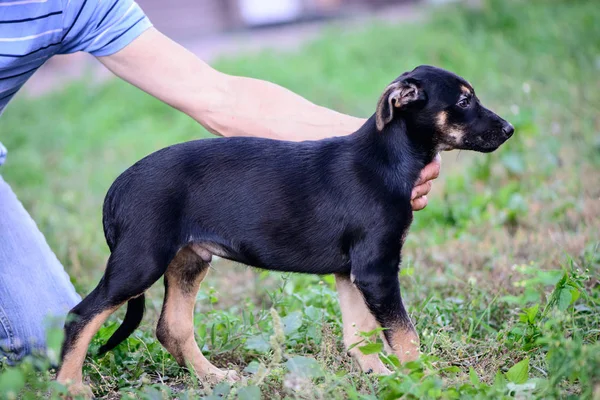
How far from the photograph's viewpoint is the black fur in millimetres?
3113

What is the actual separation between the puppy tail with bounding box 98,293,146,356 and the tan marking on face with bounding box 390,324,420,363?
1091mm

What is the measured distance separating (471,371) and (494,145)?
3.11 ft

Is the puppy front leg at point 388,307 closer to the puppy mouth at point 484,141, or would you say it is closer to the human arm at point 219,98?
the puppy mouth at point 484,141

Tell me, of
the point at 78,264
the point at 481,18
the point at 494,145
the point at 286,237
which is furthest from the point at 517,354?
the point at 481,18

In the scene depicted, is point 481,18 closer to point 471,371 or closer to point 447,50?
point 447,50

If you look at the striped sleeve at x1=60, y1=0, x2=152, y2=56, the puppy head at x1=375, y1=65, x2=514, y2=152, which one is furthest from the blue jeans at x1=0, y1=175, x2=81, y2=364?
the puppy head at x1=375, y1=65, x2=514, y2=152

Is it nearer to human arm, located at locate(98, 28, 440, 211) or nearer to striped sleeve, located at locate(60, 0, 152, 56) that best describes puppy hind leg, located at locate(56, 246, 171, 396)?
human arm, located at locate(98, 28, 440, 211)

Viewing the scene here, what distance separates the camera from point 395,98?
3.09 meters

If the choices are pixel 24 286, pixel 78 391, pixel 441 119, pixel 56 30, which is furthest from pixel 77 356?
pixel 441 119

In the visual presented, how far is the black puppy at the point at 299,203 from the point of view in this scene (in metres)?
3.10

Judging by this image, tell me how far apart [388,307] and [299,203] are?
22.1 inches

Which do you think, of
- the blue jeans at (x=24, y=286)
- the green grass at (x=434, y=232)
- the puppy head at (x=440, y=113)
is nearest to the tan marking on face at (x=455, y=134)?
the puppy head at (x=440, y=113)

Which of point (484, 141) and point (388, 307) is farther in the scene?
point (484, 141)

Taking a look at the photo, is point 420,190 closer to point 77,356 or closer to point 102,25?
point 77,356
